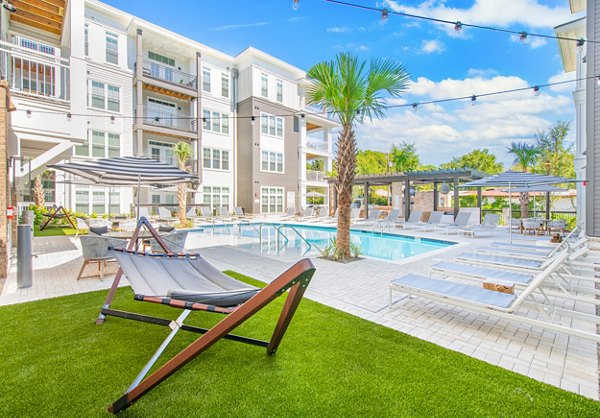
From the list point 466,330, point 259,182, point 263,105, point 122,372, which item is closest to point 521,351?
point 466,330

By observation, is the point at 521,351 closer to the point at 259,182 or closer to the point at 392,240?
the point at 392,240

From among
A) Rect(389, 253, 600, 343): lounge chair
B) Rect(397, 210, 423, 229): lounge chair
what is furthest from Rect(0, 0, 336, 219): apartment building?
Rect(389, 253, 600, 343): lounge chair

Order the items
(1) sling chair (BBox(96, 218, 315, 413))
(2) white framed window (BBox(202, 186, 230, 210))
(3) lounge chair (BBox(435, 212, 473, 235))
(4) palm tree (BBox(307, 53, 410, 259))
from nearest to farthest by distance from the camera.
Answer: (1) sling chair (BBox(96, 218, 315, 413)), (4) palm tree (BBox(307, 53, 410, 259)), (3) lounge chair (BBox(435, 212, 473, 235)), (2) white framed window (BBox(202, 186, 230, 210))

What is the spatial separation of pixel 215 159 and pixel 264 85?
7014mm

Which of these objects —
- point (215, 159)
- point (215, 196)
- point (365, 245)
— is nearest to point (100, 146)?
point (215, 159)

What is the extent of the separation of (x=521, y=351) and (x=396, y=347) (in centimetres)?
122

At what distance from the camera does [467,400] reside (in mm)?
2109

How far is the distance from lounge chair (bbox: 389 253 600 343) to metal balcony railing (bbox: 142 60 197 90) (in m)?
20.0

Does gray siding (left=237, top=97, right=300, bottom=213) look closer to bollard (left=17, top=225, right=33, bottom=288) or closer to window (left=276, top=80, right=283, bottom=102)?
window (left=276, top=80, right=283, bottom=102)

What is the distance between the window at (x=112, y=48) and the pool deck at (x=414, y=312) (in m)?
14.7

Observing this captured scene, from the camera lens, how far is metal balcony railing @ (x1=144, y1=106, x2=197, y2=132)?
18406 millimetres

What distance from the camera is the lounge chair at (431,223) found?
13.9 m

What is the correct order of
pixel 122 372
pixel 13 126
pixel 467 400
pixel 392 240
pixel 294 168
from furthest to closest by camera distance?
pixel 294 168 → pixel 392 240 → pixel 13 126 → pixel 122 372 → pixel 467 400

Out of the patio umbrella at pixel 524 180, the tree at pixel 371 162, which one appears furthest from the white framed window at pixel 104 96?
the tree at pixel 371 162
